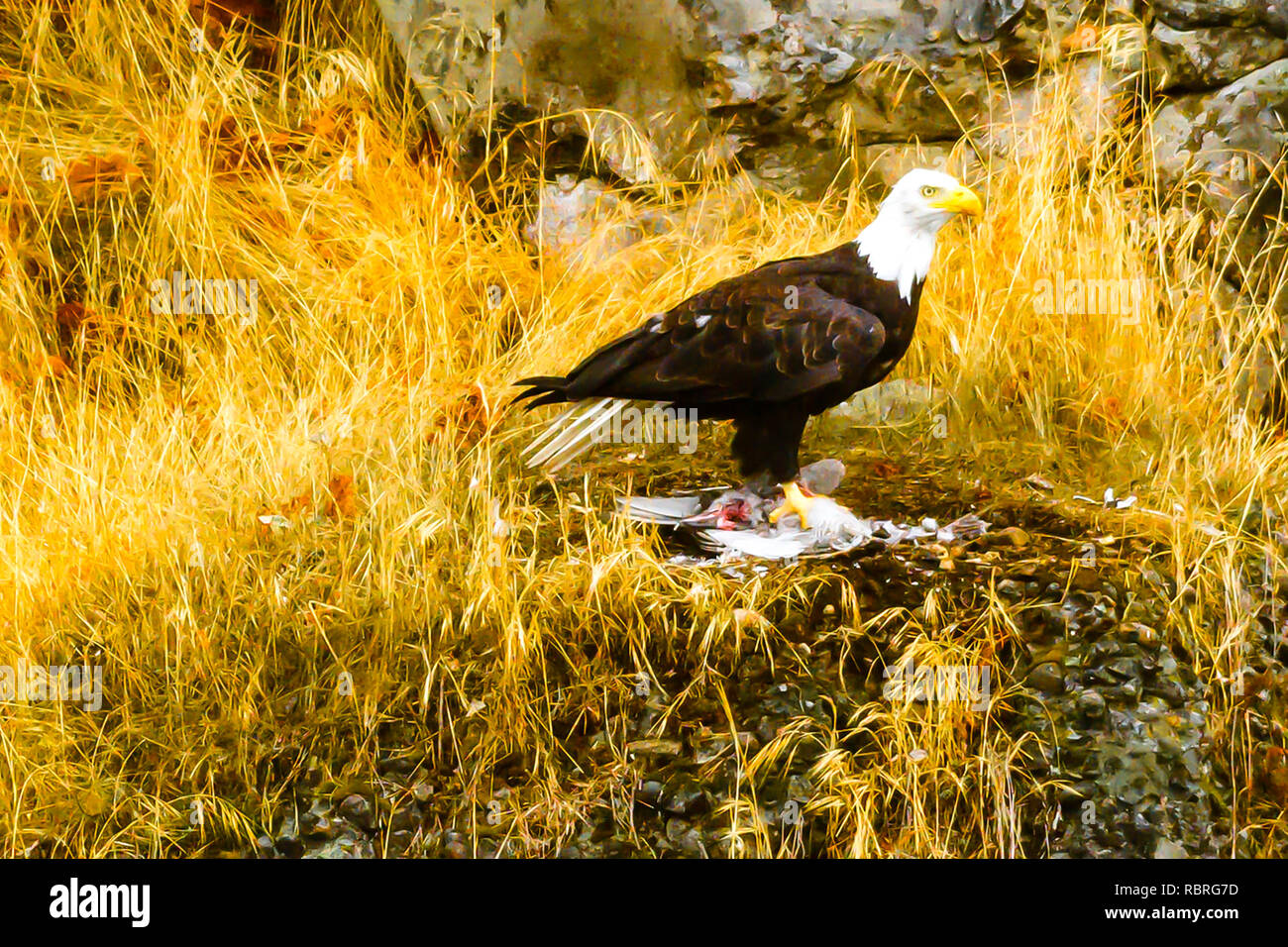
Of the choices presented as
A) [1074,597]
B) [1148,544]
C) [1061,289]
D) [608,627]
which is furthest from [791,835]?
[1061,289]

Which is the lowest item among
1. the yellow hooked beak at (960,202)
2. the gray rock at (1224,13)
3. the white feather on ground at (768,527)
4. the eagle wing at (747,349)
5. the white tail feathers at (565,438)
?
the white feather on ground at (768,527)

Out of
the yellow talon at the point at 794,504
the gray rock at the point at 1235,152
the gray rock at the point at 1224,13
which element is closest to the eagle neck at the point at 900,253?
the yellow talon at the point at 794,504

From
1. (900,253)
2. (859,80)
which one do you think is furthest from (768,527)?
(859,80)

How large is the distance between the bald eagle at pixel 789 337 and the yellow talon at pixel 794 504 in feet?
0.11

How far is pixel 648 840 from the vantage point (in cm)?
189

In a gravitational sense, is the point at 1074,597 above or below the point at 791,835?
above

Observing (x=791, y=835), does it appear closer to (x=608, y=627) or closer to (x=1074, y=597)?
(x=608, y=627)

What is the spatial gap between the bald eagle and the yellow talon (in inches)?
1.3

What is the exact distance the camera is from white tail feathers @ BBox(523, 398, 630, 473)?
212cm

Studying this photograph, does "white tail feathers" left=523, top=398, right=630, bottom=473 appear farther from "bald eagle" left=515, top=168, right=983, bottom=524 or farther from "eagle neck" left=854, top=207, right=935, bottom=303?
"eagle neck" left=854, top=207, right=935, bottom=303

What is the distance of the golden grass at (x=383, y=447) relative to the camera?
1956 millimetres

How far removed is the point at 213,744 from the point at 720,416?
3.40 feet

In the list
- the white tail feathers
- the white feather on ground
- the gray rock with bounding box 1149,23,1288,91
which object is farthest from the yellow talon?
the gray rock with bounding box 1149,23,1288,91

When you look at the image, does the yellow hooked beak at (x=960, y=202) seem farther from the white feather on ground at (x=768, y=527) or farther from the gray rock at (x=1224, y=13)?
the gray rock at (x=1224, y=13)
